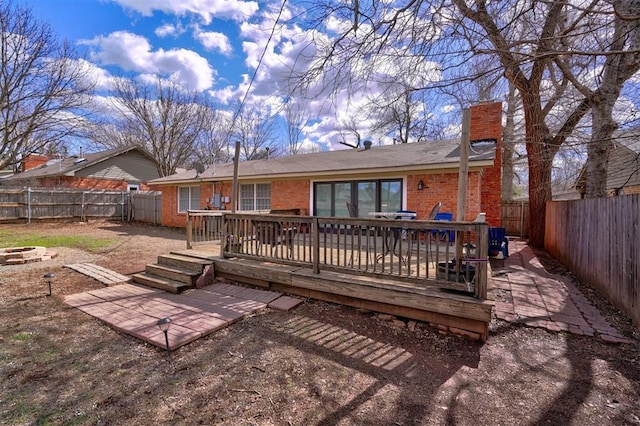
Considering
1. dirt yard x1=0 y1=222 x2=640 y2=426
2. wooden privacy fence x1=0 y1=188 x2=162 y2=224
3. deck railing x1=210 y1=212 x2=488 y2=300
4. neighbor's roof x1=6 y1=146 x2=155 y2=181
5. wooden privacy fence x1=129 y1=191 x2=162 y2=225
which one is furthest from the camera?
neighbor's roof x1=6 y1=146 x2=155 y2=181

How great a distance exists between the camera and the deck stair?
5.34 m

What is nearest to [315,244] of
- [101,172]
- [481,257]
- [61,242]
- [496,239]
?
[481,257]

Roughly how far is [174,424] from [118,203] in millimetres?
18887

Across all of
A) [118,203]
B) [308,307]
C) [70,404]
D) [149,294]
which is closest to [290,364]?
[308,307]

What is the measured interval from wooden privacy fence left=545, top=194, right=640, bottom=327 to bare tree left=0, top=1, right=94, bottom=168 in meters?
20.3

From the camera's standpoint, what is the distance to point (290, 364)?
302 cm

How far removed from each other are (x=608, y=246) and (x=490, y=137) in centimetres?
508

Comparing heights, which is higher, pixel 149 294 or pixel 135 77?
pixel 135 77

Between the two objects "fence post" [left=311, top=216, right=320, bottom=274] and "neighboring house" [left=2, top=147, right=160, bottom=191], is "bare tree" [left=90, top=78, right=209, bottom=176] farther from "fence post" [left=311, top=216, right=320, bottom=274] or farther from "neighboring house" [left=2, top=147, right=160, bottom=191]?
"fence post" [left=311, top=216, right=320, bottom=274]

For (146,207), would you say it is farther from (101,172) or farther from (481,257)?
(481,257)

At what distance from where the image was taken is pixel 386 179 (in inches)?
354

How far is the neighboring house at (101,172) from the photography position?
20.9 m

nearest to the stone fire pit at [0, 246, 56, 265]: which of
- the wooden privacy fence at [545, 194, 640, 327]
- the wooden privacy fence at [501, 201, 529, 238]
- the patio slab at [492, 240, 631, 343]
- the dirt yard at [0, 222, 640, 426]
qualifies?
the dirt yard at [0, 222, 640, 426]

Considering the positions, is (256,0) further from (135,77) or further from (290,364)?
(135,77)
